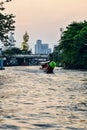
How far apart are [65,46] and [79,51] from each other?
7.02m

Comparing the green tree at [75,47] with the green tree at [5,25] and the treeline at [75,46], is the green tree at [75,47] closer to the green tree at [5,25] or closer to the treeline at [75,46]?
the treeline at [75,46]

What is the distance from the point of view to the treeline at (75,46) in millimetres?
111675

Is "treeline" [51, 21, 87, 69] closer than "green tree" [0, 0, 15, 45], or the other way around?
"green tree" [0, 0, 15, 45]

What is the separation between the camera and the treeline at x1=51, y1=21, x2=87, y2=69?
11168cm

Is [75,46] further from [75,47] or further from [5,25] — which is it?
[5,25]

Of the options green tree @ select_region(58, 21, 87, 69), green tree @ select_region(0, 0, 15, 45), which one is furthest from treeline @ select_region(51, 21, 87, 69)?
green tree @ select_region(0, 0, 15, 45)

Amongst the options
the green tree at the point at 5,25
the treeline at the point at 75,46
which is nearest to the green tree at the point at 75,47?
the treeline at the point at 75,46

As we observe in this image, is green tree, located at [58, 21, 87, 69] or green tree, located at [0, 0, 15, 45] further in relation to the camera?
green tree, located at [58, 21, 87, 69]

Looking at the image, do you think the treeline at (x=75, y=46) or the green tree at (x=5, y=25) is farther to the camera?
the treeline at (x=75, y=46)

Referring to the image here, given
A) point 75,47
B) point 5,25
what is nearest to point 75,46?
point 75,47

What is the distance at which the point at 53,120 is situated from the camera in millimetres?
20250

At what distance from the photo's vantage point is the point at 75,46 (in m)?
112

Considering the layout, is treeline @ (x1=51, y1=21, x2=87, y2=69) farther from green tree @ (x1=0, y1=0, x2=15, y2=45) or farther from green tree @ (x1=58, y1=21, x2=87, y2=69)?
green tree @ (x1=0, y1=0, x2=15, y2=45)

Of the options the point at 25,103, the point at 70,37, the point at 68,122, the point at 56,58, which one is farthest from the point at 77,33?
the point at 68,122
